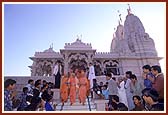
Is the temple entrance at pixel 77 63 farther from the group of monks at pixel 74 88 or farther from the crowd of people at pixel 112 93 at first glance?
the group of monks at pixel 74 88

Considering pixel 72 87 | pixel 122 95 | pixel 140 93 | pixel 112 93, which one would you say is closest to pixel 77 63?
pixel 72 87

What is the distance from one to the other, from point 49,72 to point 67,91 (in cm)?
1480

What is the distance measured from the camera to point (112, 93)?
636 cm

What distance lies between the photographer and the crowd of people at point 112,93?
4566 millimetres

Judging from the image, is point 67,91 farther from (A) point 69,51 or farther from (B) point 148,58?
(B) point 148,58

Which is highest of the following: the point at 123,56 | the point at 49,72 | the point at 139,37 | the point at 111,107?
the point at 139,37

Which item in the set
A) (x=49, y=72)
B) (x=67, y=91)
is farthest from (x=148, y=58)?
(x=67, y=91)

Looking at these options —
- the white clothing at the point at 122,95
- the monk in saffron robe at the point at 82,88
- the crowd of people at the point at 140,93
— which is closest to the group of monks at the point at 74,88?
the monk in saffron robe at the point at 82,88

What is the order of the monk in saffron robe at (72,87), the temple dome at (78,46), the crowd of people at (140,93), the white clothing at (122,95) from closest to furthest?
the crowd of people at (140,93) → the white clothing at (122,95) → the monk in saffron robe at (72,87) → the temple dome at (78,46)

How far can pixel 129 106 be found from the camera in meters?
5.55

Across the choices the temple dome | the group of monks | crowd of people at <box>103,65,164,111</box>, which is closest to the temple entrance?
the temple dome

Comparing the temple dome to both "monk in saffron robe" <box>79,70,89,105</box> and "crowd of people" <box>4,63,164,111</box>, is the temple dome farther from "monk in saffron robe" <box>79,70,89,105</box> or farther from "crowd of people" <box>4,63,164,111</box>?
"monk in saffron robe" <box>79,70,89,105</box>

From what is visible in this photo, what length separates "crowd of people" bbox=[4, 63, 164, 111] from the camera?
4.57 m

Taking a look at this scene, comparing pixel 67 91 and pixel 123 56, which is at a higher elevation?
pixel 123 56
